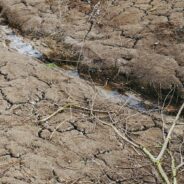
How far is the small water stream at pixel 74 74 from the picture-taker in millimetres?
3873

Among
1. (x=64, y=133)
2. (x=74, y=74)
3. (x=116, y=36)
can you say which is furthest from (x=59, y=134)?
(x=116, y=36)

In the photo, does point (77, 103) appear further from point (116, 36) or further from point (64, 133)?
point (116, 36)

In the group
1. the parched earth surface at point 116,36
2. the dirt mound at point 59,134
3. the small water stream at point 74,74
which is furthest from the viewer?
the parched earth surface at point 116,36

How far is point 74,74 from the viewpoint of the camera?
4.32 m

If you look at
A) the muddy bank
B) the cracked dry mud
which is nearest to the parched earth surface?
the cracked dry mud

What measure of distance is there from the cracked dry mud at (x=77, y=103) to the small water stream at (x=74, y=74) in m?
0.13

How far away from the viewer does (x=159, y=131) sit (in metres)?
3.45

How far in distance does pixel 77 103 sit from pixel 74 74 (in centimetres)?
68

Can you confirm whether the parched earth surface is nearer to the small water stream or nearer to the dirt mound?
the small water stream

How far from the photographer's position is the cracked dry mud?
298 centimetres

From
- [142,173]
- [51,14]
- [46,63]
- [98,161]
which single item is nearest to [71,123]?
[98,161]

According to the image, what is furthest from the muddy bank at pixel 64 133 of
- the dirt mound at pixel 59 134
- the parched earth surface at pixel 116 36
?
the parched earth surface at pixel 116 36

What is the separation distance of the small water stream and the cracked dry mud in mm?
126

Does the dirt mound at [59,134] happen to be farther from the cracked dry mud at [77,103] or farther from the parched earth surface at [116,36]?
the parched earth surface at [116,36]
